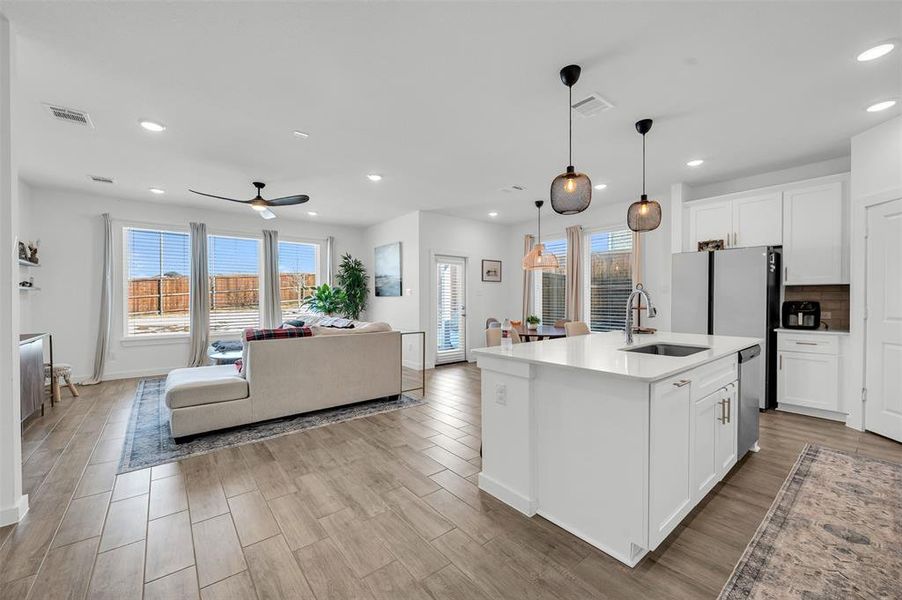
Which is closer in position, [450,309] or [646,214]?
[646,214]

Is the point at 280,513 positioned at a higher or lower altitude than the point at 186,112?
lower

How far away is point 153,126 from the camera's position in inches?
127

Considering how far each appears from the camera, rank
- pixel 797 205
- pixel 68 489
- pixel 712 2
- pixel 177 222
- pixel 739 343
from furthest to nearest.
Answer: pixel 177 222, pixel 797 205, pixel 739 343, pixel 68 489, pixel 712 2

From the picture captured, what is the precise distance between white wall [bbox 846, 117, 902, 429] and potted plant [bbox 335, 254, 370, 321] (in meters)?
6.91

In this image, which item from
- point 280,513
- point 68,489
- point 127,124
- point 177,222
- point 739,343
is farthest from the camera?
point 177,222

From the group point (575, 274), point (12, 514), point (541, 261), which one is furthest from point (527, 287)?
point (12, 514)

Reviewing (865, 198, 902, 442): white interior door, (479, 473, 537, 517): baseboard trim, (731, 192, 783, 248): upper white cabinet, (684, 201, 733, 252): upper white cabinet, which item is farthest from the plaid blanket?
(865, 198, 902, 442): white interior door

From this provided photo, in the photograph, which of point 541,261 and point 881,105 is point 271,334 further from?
point 881,105

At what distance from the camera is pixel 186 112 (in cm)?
298

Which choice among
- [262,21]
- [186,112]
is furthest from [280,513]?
[186,112]

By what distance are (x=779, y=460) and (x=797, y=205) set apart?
277 centimetres

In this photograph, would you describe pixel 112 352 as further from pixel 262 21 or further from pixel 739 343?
pixel 739 343

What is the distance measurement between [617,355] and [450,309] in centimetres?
500

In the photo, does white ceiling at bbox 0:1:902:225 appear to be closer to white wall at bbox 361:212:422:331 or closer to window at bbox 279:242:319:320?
white wall at bbox 361:212:422:331
